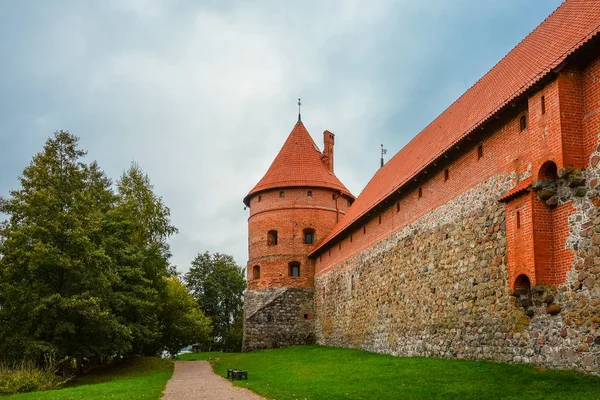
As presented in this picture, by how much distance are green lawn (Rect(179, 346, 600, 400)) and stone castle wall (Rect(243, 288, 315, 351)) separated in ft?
39.6

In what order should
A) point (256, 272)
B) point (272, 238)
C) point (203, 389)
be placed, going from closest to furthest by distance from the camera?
point (203, 389), point (272, 238), point (256, 272)

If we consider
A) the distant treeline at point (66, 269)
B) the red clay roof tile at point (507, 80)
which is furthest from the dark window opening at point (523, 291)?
the distant treeline at point (66, 269)

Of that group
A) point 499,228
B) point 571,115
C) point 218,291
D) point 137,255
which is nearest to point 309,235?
point 137,255

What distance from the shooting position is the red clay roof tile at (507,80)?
39.9 ft

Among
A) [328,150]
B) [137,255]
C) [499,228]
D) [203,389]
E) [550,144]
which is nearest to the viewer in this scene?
[550,144]

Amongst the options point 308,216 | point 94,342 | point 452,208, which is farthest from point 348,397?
point 308,216

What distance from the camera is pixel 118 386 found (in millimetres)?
15578

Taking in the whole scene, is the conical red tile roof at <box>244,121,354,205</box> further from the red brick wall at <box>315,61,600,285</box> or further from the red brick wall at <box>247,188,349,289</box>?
the red brick wall at <box>315,61,600,285</box>

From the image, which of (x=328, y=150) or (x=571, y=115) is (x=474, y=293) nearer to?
(x=571, y=115)

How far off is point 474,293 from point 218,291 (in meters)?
41.0

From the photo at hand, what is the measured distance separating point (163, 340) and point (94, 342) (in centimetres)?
1215

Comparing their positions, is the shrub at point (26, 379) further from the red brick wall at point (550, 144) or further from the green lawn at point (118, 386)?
the red brick wall at point (550, 144)

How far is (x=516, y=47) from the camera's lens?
17.1 metres

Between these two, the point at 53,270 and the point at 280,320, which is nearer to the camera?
the point at 53,270
